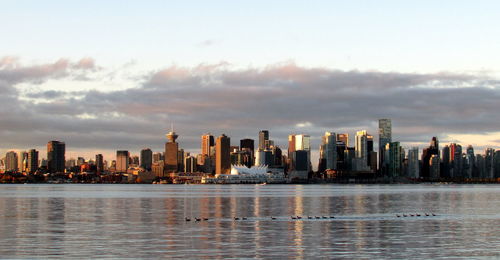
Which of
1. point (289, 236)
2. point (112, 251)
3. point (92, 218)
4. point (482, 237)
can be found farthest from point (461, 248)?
point (92, 218)

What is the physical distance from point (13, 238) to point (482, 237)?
132 feet

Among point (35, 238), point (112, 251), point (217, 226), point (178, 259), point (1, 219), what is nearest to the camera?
point (178, 259)

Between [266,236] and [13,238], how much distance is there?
21754mm

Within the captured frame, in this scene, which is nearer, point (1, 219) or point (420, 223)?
point (420, 223)

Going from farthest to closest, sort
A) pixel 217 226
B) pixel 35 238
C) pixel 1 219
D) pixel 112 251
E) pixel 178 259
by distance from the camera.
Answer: pixel 1 219
pixel 217 226
pixel 35 238
pixel 112 251
pixel 178 259

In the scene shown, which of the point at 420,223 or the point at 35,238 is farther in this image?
the point at 420,223

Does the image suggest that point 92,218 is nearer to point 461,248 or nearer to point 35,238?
point 35,238

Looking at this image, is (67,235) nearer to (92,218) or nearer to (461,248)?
(92,218)

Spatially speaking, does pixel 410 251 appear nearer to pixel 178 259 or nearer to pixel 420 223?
pixel 178 259

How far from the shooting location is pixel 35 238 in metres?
63.7

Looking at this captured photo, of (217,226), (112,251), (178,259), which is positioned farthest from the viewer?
(217,226)

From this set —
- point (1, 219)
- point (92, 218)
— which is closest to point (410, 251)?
point (92, 218)

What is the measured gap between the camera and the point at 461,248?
55281 mm

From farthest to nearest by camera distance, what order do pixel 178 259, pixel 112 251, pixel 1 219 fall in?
pixel 1 219
pixel 112 251
pixel 178 259
